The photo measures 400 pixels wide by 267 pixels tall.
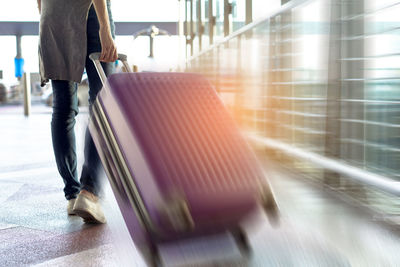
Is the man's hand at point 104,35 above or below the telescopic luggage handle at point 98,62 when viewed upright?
above

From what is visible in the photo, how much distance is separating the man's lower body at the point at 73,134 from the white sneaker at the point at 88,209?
0.03 m

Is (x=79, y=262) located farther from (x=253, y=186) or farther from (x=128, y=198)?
(x=253, y=186)

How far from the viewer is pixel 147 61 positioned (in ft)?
52.7

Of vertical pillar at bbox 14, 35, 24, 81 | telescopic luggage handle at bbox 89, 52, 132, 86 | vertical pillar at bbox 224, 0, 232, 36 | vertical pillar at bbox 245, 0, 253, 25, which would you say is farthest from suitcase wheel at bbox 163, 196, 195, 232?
vertical pillar at bbox 14, 35, 24, 81

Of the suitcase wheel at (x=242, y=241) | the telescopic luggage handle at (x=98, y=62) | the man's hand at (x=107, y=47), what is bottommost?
the suitcase wheel at (x=242, y=241)

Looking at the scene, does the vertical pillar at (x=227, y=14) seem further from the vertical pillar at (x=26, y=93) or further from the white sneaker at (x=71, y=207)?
the vertical pillar at (x=26, y=93)

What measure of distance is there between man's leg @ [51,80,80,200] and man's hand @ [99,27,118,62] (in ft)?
0.86

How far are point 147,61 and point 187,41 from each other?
11.6ft

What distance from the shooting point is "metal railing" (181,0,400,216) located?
203cm

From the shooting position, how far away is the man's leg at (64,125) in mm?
2373

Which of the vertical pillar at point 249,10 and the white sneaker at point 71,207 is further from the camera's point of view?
the vertical pillar at point 249,10

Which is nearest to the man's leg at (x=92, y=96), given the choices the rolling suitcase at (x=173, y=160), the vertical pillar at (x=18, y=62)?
the rolling suitcase at (x=173, y=160)

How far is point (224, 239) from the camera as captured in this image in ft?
5.39

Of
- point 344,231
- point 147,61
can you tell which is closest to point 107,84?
point 344,231
